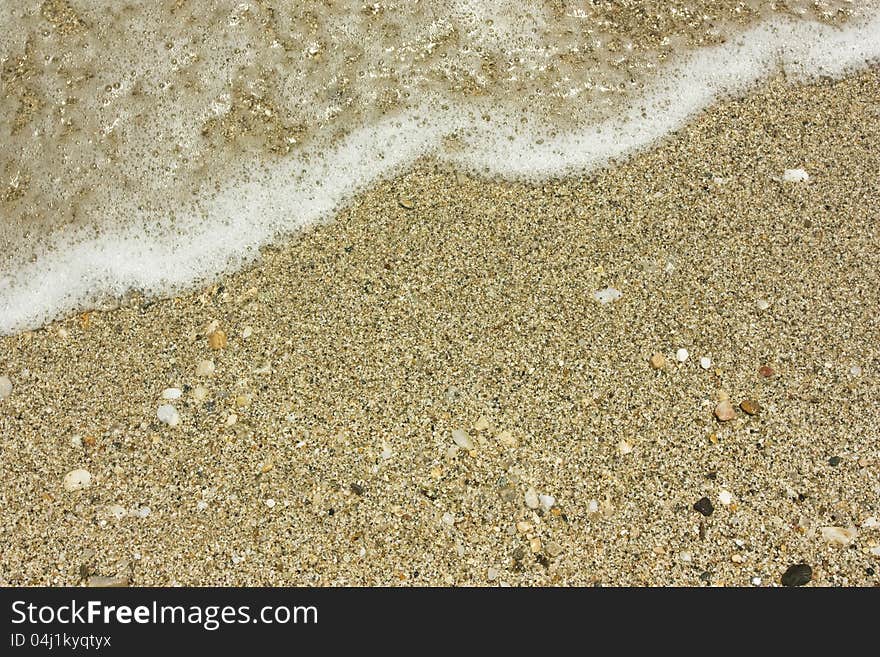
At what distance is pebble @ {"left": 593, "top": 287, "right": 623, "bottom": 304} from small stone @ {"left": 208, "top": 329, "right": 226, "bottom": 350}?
1.44 metres

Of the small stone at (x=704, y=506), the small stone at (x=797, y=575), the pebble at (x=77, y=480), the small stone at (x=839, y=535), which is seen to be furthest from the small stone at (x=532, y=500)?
the pebble at (x=77, y=480)

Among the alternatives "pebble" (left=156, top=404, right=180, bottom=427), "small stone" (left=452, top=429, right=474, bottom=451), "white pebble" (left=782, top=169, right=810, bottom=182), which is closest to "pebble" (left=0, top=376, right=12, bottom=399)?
"pebble" (left=156, top=404, right=180, bottom=427)

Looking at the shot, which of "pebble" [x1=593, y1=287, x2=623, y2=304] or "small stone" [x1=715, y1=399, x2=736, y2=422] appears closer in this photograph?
"small stone" [x1=715, y1=399, x2=736, y2=422]

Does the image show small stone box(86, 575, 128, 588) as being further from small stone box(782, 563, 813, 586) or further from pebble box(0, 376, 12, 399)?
small stone box(782, 563, 813, 586)

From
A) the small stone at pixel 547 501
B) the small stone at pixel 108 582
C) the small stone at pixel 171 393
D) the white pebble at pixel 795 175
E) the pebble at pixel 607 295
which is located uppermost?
the small stone at pixel 171 393

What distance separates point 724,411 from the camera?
7.56 ft

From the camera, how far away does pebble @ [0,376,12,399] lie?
96.5 inches

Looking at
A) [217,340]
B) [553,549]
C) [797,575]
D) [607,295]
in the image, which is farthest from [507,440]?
[217,340]

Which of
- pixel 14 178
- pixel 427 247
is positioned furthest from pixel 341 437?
pixel 14 178

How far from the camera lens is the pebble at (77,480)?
233 cm

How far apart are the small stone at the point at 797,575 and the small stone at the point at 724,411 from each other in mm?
531

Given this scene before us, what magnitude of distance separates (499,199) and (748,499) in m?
1.46

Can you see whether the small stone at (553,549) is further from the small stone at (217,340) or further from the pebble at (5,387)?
the pebble at (5,387)

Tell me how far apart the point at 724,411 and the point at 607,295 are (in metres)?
0.59
